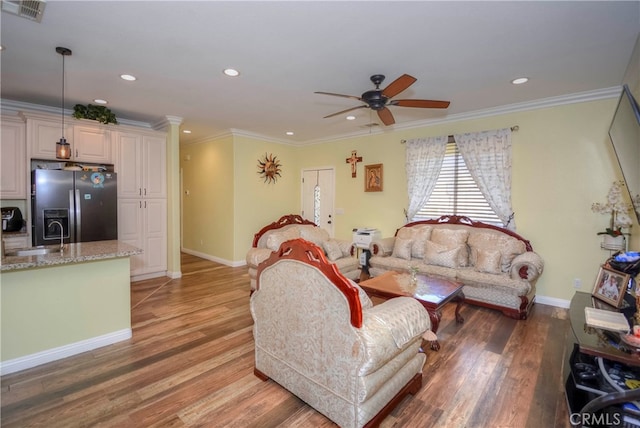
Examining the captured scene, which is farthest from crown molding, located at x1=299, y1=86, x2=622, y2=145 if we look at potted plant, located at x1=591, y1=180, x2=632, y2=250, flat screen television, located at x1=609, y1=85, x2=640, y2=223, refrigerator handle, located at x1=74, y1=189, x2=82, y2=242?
refrigerator handle, located at x1=74, y1=189, x2=82, y2=242

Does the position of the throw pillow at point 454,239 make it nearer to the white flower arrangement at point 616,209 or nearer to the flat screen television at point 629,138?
the white flower arrangement at point 616,209

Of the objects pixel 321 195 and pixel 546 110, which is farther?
pixel 321 195

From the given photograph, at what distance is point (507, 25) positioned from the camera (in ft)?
7.32

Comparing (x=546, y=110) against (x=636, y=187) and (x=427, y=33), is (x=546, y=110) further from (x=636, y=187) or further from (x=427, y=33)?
(x=427, y=33)

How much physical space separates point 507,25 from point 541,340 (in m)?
2.92

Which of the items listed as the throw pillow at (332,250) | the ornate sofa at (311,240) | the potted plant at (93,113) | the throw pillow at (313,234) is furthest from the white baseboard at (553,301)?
the potted plant at (93,113)

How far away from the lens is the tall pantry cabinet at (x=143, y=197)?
466 centimetres

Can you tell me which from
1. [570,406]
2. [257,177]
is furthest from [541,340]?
[257,177]

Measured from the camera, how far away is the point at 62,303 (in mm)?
2543

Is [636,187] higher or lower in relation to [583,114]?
lower

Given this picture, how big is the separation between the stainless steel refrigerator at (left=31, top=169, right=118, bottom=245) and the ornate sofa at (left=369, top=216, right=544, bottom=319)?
4.07 m

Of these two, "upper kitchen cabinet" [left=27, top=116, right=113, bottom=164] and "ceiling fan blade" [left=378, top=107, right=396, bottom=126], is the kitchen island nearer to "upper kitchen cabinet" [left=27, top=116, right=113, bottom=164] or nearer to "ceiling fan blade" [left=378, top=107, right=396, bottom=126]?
"upper kitchen cabinet" [left=27, top=116, right=113, bottom=164]

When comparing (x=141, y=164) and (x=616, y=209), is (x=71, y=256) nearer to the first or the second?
(x=141, y=164)

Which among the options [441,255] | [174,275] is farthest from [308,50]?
[174,275]
